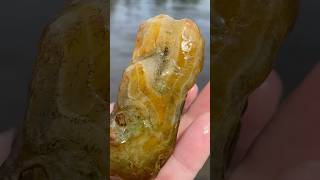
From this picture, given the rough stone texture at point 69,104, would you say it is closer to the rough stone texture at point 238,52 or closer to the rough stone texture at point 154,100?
the rough stone texture at point 154,100

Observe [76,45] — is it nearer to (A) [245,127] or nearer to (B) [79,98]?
(B) [79,98]

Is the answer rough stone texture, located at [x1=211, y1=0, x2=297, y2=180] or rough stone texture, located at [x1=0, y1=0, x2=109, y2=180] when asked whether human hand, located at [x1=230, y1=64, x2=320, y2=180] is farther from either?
rough stone texture, located at [x1=0, y1=0, x2=109, y2=180]

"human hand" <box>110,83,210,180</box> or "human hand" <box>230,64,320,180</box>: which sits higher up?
"human hand" <box>230,64,320,180</box>

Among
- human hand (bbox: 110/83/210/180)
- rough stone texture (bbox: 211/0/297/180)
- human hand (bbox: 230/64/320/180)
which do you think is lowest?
human hand (bbox: 110/83/210/180)

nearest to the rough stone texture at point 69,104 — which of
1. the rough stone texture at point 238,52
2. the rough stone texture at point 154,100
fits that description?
the rough stone texture at point 154,100

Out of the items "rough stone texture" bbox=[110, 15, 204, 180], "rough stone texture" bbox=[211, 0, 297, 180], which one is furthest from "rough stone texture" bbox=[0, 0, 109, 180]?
"rough stone texture" bbox=[211, 0, 297, 180]

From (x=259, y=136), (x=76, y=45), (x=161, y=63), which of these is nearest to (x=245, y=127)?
(x=259, y=136)

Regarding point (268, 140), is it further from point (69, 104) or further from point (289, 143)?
point (69, 104)
